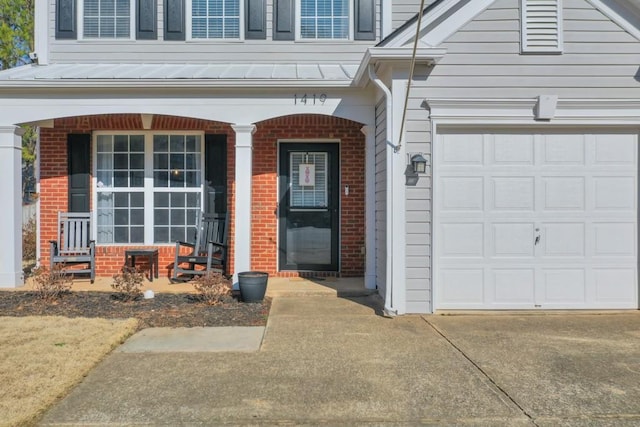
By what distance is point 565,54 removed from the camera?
6070mm

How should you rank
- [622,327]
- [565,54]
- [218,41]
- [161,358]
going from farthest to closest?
1. [218,41]
2. [565,54]
3. [622,327]
4. [161,358]

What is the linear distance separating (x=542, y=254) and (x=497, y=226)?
2.22 ft

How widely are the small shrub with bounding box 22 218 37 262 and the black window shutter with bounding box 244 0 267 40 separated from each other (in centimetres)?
693

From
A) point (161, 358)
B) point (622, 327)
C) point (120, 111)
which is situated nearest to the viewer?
point (161, 358)

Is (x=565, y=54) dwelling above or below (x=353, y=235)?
above

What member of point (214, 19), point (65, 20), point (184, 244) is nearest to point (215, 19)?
point (214, 19)

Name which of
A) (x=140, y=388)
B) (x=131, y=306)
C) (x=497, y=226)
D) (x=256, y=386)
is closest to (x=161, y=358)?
(x=140, y=388)

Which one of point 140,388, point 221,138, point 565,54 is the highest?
point 565,54

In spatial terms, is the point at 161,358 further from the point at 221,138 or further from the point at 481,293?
the point at 221,138

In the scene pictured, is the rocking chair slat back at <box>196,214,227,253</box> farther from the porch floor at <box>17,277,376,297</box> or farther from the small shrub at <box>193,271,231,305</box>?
the small shrub at <box>193,271,231,305</box>

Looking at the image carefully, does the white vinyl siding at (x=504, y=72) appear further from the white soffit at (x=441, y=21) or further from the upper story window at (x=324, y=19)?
the upper story window at (x=324, y=19)

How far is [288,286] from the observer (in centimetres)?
738

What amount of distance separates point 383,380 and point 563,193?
12.5 ft

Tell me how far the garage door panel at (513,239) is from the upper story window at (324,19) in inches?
166
